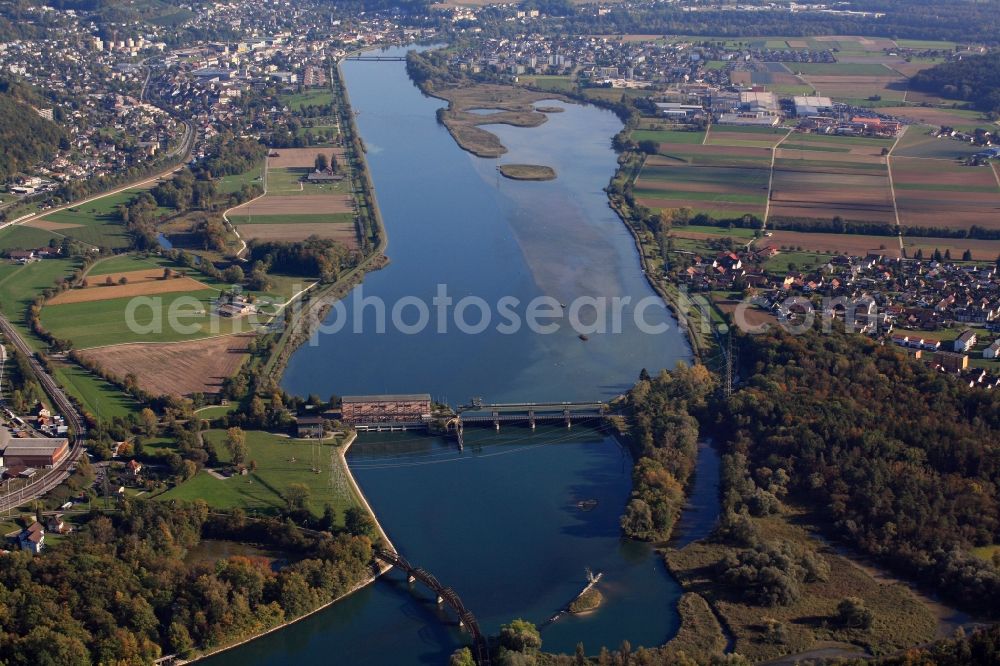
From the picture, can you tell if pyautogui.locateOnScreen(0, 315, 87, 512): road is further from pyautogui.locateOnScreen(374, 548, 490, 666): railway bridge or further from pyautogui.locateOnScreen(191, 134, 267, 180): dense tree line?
pyautogui.locateOnScreen(191, 134, 267, 180): dense tree line

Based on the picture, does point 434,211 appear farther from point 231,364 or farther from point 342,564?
point 342,564

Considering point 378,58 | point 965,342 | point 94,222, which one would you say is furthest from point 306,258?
point 378,58

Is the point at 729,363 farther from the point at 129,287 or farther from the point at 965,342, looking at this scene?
the point at 129,287

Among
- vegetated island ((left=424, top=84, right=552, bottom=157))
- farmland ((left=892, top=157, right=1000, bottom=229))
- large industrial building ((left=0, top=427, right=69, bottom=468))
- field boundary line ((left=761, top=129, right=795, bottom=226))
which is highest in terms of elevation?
large industrial building ((left=0, top=427, right=69, bottom=468))

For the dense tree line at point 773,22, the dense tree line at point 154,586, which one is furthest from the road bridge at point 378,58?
the dense tree line at point 154,586

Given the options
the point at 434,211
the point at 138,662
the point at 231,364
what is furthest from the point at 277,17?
the point at 138,662

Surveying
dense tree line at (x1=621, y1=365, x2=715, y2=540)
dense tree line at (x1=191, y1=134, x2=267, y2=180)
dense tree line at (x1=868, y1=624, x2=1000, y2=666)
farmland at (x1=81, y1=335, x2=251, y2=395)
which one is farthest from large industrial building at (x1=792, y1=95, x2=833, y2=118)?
dense tree line at (x1=868, y1=624, x2=1000, y2=666)

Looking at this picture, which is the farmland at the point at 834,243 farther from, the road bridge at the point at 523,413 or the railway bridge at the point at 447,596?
the railway bridge at the point at 447,596
